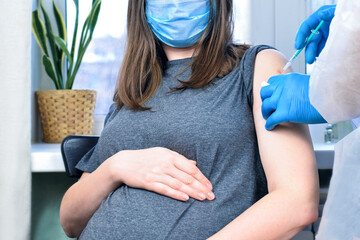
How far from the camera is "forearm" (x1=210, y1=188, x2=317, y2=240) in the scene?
39.2 inches

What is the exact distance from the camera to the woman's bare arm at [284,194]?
39.3 inches

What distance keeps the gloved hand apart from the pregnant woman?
0.09 metres

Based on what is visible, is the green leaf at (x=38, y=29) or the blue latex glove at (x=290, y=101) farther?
the green leaf at (x=38, y=29)

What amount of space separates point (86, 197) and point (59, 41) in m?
0.81

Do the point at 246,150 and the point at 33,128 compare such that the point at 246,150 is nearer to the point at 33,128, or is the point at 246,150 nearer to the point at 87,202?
the point at 87,202

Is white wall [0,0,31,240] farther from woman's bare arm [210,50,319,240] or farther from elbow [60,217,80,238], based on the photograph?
Result: woman's bare arm [210,50,319,240]

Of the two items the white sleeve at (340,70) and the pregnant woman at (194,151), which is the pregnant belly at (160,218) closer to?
the pregnant woman at (194,151)

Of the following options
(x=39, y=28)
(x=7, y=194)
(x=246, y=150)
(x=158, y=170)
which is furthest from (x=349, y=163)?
(x=39, y=28)

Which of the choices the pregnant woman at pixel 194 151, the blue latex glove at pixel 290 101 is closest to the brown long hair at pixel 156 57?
the pregnant woman at pixel 194 151

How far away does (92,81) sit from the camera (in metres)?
2.15

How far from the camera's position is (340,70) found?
673mm

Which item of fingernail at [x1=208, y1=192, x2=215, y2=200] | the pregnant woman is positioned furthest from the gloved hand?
fingernail at [x1=208, y1=192, x2=215, y2=200]

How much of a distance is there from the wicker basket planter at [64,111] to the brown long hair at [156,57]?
1.53 feet

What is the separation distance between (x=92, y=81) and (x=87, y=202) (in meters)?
0.96
